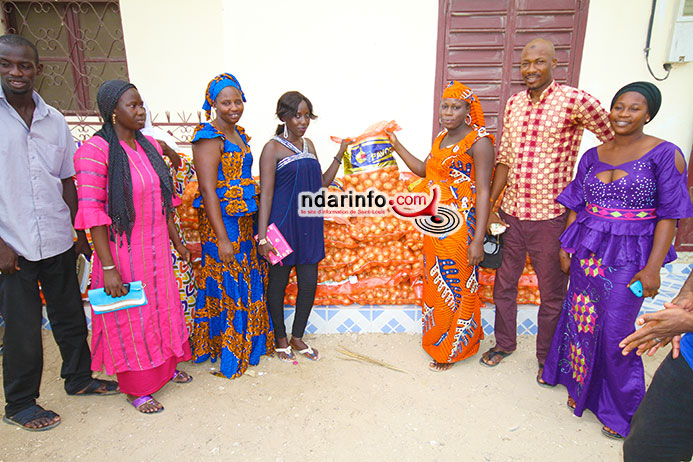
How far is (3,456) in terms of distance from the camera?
7.31 ft

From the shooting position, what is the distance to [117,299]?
7.52 ft

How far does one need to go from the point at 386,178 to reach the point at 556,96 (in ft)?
4.18

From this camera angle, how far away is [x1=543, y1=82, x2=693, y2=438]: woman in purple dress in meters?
2.09

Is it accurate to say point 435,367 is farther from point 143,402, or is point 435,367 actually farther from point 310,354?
point 143,402

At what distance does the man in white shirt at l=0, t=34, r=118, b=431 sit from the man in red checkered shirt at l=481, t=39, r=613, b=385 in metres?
2.71

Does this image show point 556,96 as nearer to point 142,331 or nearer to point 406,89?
point 406,89

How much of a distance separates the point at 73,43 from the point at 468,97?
198 inches

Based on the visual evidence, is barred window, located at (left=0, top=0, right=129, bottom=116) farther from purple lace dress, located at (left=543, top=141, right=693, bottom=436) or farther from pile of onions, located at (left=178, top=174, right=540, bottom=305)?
purple lace dress, located at (left=543, top=141, right=693, bottom=436)

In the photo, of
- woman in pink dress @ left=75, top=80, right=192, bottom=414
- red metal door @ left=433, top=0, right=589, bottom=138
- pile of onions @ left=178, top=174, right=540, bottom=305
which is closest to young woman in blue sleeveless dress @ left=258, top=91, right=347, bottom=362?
pile of onions @ left=178, top=174, right=540, bottom=305

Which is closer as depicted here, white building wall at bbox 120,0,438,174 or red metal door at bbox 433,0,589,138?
red metal door at bbox 433,0,589,138

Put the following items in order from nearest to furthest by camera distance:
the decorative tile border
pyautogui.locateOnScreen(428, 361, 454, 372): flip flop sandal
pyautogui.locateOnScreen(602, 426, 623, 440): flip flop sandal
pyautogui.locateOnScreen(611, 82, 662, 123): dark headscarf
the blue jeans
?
the blue jeans < pyautogui.locateOnScreen(611, 82, 662, 123): dark headscarf < pyautogui.locateOnScreen(602, 426, 623, 440): flip flop sandal < pyautogui.locateOnScreen(428, 361, 454, 372): flip flop sandal < the decorative tile border

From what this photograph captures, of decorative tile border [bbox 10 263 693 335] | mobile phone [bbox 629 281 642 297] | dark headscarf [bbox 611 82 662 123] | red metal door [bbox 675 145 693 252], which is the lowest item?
decorative tile border [bbox 10 263 693 335]

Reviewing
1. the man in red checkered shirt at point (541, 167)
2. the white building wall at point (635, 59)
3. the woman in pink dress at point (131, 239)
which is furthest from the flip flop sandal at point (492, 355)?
the white building wall at point (635, 59)

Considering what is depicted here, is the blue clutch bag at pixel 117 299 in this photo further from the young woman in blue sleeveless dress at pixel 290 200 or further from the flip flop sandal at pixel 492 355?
the flip flop sandal at pixel 492 355
